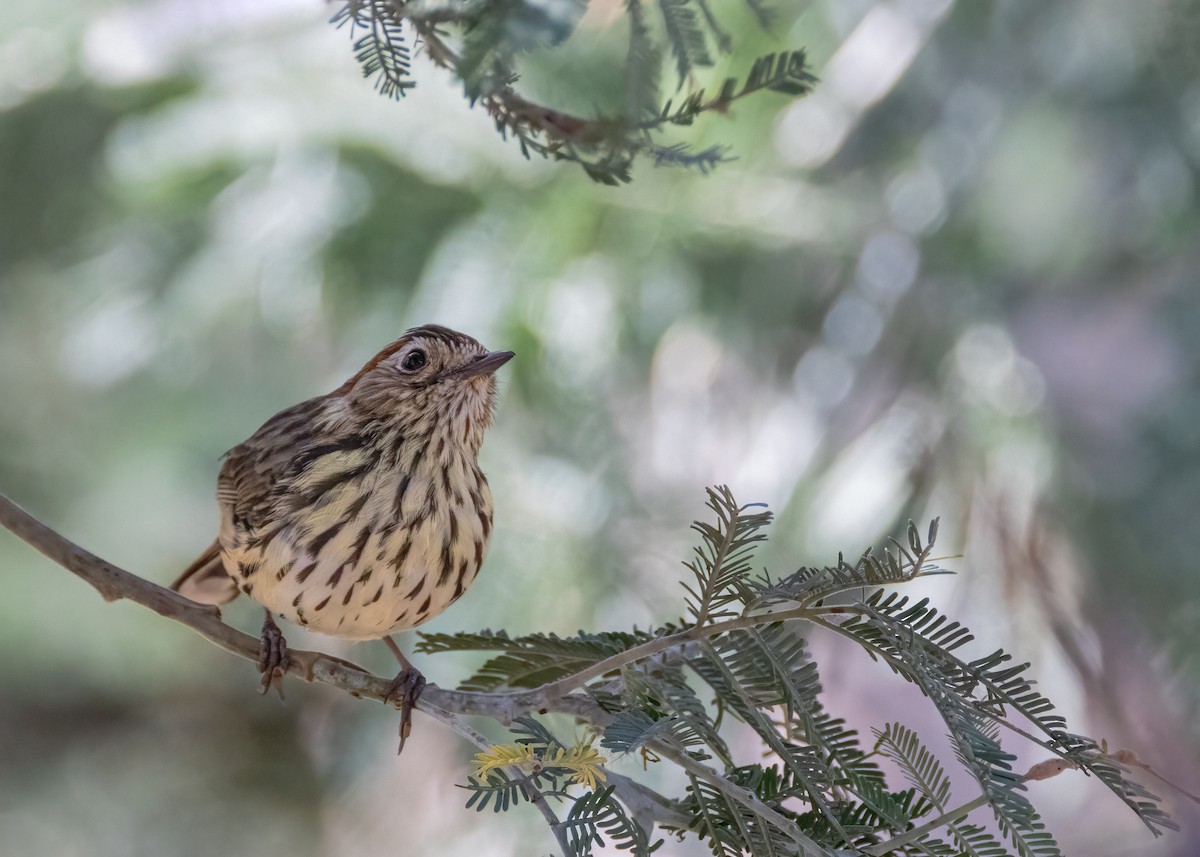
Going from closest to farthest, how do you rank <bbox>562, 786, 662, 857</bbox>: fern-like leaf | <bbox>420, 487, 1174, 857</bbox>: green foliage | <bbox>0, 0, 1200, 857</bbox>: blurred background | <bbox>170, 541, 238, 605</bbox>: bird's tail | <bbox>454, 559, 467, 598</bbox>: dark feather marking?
<bbox>420, 487, 1174, 857</bbox>: green foliage, <bbox>562, 786, 662, 857</bbox>: fern-like leaf, <bbox>454, 559, 467, 598</bbox>: dark feather marking, <bbox>170, 541, 238, 605</bbox>: bird's tail, <bbox>0, 0, 1200, 857</bbox>: blurred background

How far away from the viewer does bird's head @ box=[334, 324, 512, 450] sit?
2709mm

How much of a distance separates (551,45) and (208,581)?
214 centimetres

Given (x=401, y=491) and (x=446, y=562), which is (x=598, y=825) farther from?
(x=401, y=491)

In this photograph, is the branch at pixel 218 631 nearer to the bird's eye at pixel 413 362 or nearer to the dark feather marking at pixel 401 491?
the dark feather marking at pixel 401 491

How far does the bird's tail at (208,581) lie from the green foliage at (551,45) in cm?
181

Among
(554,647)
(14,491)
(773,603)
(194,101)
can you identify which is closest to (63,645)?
(14,491)

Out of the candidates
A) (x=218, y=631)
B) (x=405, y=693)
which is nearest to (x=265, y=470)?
(x=218, y=631)

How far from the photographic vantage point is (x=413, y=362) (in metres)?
2.74

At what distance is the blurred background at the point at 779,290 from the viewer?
4.36 m

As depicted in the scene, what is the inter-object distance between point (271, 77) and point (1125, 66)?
3.20m

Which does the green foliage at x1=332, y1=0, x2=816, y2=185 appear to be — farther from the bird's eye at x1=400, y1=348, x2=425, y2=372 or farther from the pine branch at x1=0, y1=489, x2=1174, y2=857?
the bird's eye at x1=400, y1=348, x2=425, y2=372

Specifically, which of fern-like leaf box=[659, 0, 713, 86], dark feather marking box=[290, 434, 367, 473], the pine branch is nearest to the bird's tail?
dark feather marking box=[290, 434, 367, 473]

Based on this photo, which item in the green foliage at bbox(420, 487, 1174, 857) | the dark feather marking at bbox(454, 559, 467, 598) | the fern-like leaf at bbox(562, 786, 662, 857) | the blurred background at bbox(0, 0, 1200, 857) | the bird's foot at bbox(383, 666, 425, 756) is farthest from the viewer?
the blurred background at bbox(0, 0, 1200, 857)

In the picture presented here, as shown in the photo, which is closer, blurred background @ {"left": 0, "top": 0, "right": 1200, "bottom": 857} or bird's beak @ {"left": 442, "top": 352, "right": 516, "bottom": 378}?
bird's beak @ {"left": 442, "top": 352, "right": 516, "bottom": 378}
